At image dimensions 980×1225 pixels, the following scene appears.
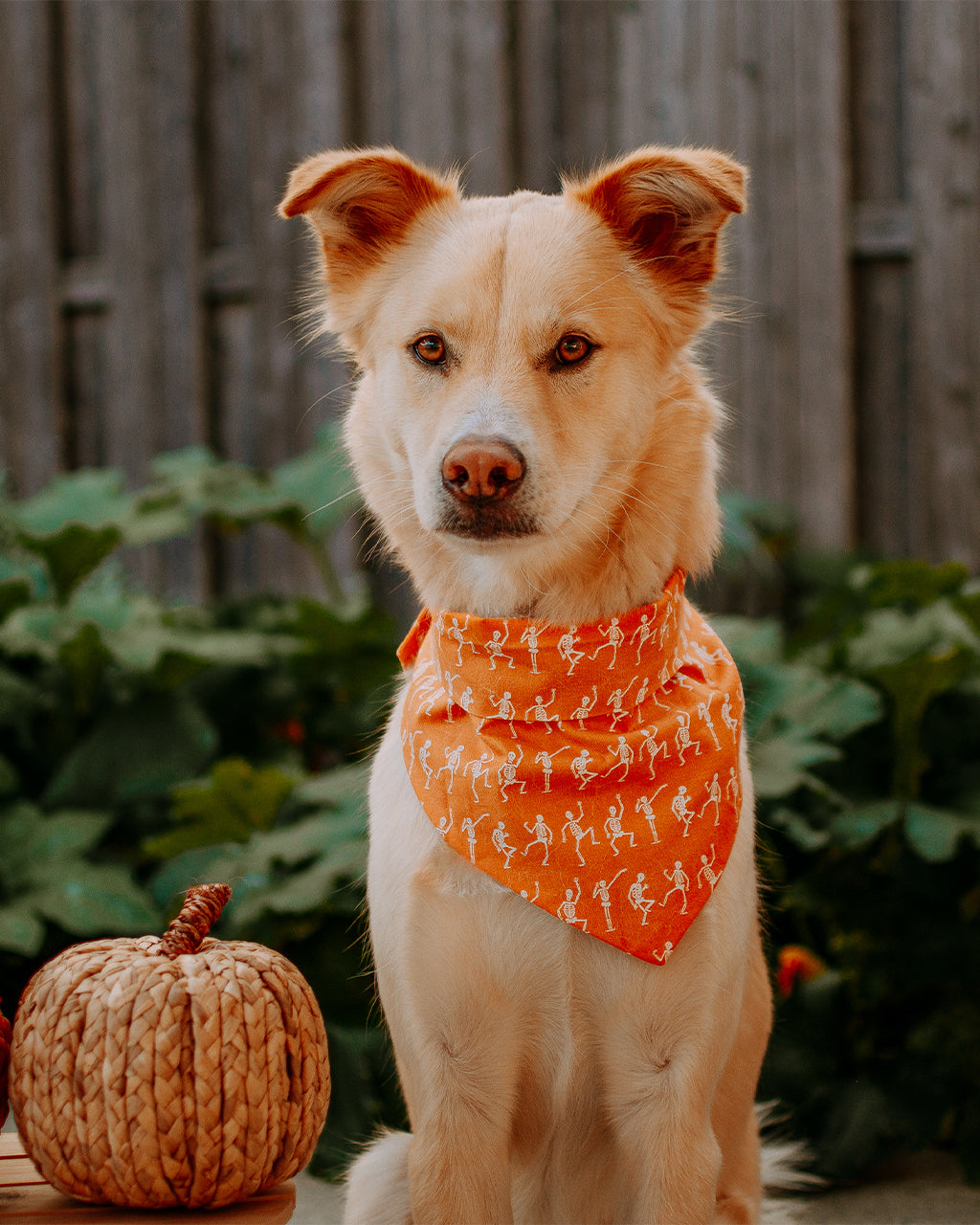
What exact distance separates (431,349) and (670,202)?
483 mm

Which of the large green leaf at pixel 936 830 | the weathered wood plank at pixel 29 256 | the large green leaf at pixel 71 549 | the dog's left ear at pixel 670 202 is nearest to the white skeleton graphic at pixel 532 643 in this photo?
the dog's left ear at pixel 670 202

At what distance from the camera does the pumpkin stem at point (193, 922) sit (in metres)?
1.76

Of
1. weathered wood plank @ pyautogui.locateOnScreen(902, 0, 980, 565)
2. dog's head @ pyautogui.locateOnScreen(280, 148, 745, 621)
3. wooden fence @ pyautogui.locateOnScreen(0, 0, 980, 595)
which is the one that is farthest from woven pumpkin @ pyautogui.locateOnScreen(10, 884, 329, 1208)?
weathered wood plank @ pyautogui.locateOnScreen(902, 0, 980, 565)

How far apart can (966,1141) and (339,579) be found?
3260 mm

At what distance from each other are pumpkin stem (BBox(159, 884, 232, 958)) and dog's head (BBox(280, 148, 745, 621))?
0.62 m

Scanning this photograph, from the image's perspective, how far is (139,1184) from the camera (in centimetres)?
164

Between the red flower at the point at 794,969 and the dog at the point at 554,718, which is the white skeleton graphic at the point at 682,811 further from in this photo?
the red flower at the point at 794,969

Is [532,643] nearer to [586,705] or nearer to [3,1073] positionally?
[586,705]

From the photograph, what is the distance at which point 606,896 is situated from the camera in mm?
1844

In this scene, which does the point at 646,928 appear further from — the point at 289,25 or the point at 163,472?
the point at 289,25

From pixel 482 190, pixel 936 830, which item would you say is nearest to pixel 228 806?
pixel 936 830

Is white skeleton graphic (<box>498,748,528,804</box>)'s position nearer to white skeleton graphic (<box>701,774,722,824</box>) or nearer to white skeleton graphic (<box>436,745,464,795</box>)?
white skeleton graphic (<box>436,745,464,795</box>)

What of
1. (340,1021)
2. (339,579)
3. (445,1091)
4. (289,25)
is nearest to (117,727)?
(340,1021)

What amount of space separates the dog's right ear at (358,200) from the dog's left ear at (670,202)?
0.87 feet
